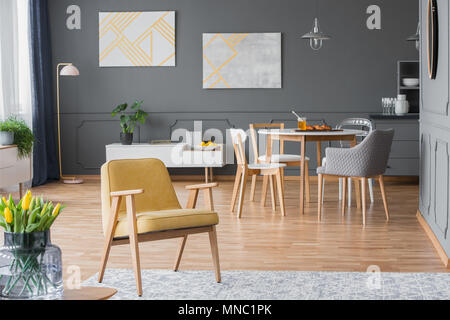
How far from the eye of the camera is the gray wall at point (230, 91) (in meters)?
8.29

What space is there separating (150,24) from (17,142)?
8.92 ft

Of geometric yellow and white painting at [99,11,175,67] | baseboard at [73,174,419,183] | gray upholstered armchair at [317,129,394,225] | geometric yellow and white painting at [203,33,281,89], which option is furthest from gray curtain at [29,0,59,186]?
gray upholstered armchair at [317,129,394,225]

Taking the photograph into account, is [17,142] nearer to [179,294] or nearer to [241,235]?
[241,235]

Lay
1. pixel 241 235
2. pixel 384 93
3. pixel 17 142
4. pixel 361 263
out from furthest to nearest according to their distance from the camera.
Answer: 1. pixel 384 93
2. pixel 17 142
3. pixel 241 235
4. pixel 361 263

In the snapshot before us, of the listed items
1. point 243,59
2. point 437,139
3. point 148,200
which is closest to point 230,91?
point 243,59

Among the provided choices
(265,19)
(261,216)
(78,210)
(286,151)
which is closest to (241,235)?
(261,216)

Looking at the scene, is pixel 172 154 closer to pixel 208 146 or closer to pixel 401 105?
pixel 208 146

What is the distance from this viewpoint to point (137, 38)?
27.9 ft

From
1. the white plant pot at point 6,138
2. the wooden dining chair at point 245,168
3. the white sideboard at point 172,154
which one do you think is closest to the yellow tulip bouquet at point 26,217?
the wooden dining chair at point 245,168

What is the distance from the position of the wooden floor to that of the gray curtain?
202 cm

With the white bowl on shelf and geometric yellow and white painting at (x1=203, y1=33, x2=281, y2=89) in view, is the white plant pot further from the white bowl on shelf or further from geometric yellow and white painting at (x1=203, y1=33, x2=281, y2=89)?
the white bowl on shelf

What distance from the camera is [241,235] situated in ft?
16.2

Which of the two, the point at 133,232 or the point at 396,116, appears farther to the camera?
the point at 396,116

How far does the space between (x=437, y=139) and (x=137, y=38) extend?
5098mm
